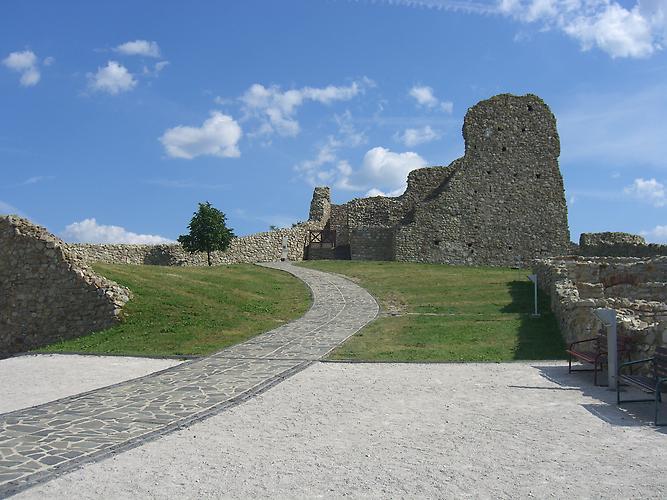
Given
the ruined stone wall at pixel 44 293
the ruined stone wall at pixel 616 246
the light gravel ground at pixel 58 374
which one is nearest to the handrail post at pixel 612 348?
the light gravel ground at pixel 58 374

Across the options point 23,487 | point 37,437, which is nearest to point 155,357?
point 37,437

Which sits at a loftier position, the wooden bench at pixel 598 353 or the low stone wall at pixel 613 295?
the low stone wall at pixel 613 295

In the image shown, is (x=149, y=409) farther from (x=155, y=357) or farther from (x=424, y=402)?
(x=155, y=357)

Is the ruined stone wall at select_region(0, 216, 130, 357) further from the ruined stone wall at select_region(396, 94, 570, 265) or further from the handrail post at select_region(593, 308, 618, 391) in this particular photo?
the ruined stone wall at select_region(396, 94, 570, 265)

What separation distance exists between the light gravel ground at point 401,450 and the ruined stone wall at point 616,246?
2044 cm

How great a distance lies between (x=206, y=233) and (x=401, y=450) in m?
27.9

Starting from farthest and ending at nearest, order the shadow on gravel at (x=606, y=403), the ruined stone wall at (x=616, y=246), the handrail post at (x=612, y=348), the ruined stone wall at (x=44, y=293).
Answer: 1. the ruined stone wall at (x=616, y=246)
2. the ruined stone wall at (x=44, y=293)
3. the handrail post at (x=612, y=348)
4. the shadow on gravel at (x=606, y=403)

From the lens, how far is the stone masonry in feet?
116

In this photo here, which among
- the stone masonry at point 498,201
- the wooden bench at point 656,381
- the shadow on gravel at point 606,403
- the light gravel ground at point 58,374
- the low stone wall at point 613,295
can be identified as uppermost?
the stone masonry at point 498,201

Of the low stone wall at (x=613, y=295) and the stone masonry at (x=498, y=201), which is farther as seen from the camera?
the stone masonry at (x=498, y=201)

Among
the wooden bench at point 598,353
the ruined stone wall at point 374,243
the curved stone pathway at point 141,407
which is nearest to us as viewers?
the curved stone pathway at point 141,407

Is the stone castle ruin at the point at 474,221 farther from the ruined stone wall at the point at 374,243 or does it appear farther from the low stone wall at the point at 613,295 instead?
the low stone wall at the point at 613,295

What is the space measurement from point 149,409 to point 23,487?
3159 millimetres

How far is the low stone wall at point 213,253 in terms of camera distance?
111 feet
